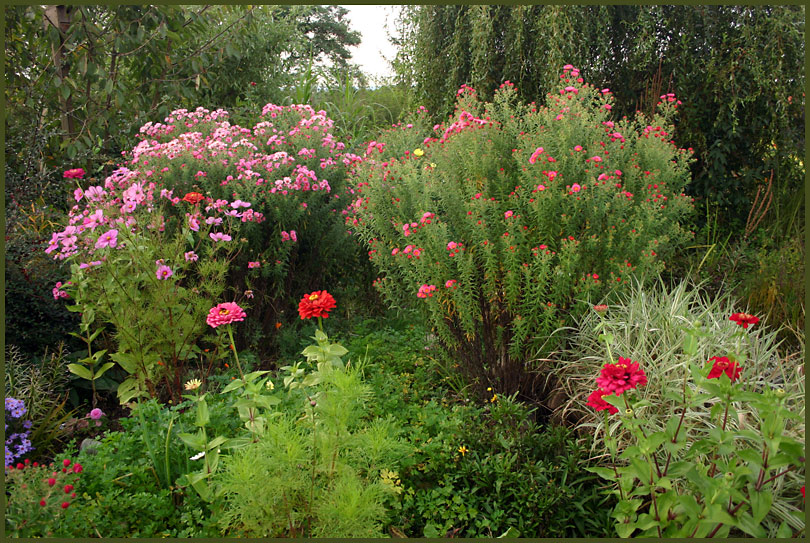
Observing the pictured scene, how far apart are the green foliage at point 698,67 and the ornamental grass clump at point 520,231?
2436 millimetres

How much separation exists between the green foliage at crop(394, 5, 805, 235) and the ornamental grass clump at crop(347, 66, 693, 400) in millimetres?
2436

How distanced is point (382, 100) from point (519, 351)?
10923 mm

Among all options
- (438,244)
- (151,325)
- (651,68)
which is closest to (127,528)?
(151,325)

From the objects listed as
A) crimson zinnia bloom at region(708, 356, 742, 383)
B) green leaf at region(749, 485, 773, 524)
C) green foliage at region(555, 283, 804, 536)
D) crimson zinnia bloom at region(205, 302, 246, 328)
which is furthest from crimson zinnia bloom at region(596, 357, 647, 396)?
crimson zinnia bloom at region(205, 302, 246, 328)

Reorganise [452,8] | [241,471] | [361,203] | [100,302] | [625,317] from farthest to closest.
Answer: [452,8]
[361,203]
[625,317]
[100,302]
[241,471]

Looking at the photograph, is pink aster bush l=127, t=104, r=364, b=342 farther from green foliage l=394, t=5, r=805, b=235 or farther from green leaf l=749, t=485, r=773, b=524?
green leaf l=749, t=485, r=773, b=524

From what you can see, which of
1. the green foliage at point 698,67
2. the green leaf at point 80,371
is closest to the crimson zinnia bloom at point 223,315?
the green leaf at point 80,371

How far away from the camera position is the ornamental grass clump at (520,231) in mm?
2611

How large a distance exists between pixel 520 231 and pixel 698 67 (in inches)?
161

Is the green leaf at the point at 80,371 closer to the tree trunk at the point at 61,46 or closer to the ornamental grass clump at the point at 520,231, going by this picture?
the ornamental grass clump at the point at 520,231

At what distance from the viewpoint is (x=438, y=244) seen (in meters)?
2.64

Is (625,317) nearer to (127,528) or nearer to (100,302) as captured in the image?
(127,528)

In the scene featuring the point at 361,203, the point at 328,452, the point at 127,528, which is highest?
the point at 361,203

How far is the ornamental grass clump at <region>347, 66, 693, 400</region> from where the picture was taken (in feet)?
8.57
